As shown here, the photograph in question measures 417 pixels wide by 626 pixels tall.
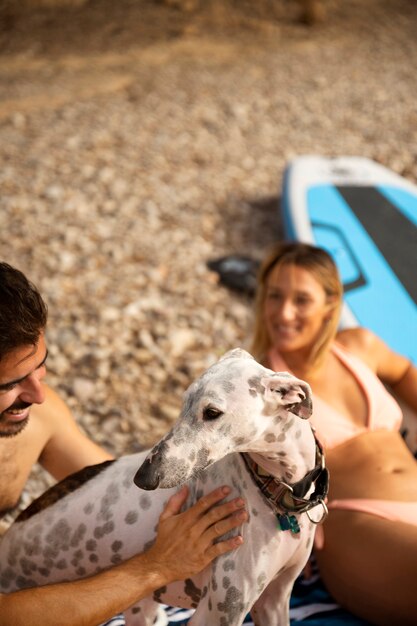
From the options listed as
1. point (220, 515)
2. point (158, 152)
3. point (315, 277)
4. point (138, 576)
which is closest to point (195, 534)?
point (220, 515)

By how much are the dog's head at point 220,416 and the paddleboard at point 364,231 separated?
260 cm

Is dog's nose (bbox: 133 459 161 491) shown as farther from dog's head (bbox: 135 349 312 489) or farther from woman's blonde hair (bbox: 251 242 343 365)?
woman's blonde hair (bbox: 251 242 343 365)

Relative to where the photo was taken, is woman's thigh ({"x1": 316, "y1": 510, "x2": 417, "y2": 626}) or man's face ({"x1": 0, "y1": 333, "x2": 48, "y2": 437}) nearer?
man's face ({"x1": 0, "y1": 333, "x2": 48, "y2": 437})

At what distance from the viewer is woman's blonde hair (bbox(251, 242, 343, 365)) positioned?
3223 millimetres

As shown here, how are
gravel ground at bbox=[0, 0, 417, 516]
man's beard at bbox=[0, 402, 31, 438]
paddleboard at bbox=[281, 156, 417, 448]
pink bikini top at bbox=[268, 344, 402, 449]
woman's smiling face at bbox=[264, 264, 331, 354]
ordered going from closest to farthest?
1. man's beard at bbox=[0, 402, 31, 438]
2. pink bikini top at bbox=[268, 344, 402, 449]
3. woman's smiling face at bbox=[264, 264, 331, 354]
4. paddleboard at bbox=[281, 156, 417, 448]
5. gravel ground at bbox=[0, 0, 417, 516]

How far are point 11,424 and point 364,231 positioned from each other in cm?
387

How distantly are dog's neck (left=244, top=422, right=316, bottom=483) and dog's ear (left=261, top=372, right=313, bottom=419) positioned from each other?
4.3 inches

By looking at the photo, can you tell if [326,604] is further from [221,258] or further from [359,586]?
[221,258]

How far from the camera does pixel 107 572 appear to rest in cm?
205

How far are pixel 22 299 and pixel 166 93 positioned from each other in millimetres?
7027

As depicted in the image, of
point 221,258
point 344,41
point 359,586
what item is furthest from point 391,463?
point 344,41

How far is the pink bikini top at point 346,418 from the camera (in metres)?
2.96

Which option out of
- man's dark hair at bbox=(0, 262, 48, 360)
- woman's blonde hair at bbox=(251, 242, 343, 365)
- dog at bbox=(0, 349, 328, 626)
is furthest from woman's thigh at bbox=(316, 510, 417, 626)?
man's dark hair at bbox=(0, 262, 48, 360)

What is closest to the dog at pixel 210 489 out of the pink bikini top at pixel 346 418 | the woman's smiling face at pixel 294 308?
the pink bikini top at pixel 346 418
